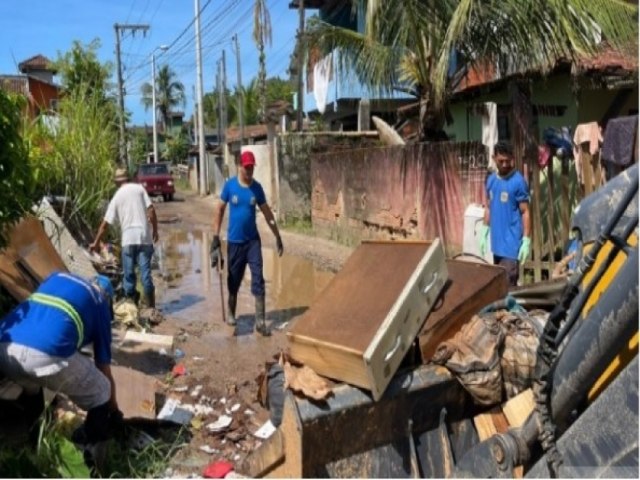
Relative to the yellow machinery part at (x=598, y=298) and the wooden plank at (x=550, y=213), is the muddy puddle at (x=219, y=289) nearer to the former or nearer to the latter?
the wooden plank at (x=550, y=213)

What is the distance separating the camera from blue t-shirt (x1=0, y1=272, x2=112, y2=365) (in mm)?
3588

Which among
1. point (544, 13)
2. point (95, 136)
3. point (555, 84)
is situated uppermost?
point (544, 13)

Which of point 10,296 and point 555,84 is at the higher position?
point 555,84

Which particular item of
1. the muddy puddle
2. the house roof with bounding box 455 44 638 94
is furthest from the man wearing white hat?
the house roof with bounding box 455 44 638 94

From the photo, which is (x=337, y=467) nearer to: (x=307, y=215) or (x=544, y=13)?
(x=544, y=13)

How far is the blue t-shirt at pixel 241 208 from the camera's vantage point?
7293 mm

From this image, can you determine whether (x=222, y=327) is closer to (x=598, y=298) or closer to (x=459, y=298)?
(x=459, y=298)

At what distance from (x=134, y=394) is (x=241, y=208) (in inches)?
118

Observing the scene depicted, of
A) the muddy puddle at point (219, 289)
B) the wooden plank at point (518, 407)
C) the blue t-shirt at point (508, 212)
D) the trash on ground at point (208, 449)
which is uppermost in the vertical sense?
the blue t-shirt at point (508, 212)

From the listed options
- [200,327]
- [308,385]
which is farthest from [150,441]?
[200,327]

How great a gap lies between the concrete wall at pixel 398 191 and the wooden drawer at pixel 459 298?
495 centimetres

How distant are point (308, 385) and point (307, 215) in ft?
52.6

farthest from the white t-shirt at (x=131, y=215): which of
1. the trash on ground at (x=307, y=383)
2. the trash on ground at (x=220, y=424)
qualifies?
the trash on ground at (x=307, y=383)

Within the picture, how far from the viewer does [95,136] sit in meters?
9.90
